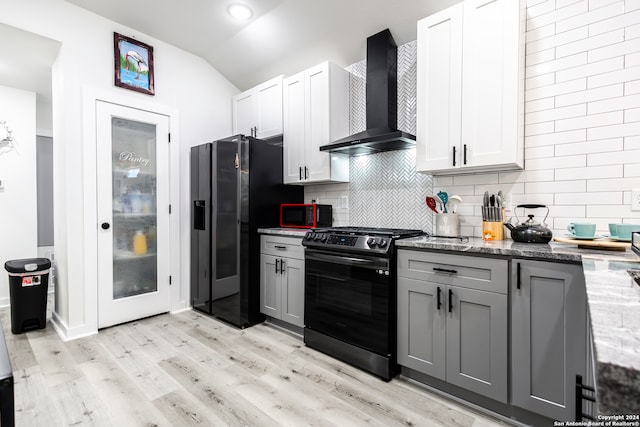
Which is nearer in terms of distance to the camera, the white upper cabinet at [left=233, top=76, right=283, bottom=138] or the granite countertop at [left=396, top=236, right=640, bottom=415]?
the granite countertop at [left=396, top=236, right=640, bottom=415]

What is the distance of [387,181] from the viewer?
9.71ft

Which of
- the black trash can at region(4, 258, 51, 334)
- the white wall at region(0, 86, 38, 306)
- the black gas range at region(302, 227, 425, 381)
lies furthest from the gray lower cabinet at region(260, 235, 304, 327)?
the white wall at region(0, 86, 38, 306)

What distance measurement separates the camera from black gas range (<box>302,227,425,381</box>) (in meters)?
2.12

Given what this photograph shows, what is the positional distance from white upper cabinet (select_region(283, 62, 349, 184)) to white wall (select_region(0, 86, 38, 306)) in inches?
126

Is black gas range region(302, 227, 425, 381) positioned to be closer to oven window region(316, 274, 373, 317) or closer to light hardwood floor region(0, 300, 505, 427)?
oven window region(316, 274, 373, 317)

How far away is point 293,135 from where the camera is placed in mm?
3324

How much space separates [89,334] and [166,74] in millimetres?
2705

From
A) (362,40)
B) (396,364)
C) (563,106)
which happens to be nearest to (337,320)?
(396,364)

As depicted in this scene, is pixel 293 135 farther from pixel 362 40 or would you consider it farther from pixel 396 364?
pixel 396 364

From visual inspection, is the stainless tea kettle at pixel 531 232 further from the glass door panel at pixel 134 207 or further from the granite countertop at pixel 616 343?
the glass door panel at pixel 134 207

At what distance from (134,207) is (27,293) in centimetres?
115

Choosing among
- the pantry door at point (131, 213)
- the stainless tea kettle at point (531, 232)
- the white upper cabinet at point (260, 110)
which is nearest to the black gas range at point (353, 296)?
the stainless tea kettle at point (531, 232)

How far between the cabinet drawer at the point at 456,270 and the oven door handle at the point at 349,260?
0.13m

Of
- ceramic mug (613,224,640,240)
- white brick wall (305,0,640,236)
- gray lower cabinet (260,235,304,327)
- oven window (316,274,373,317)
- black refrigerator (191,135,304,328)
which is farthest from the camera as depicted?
black refrigerator (191,135,304,328)
